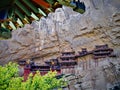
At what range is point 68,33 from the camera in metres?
13.0

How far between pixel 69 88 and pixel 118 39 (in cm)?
361

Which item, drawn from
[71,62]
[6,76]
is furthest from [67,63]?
[6,76]

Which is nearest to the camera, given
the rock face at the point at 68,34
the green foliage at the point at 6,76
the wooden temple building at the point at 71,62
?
the green foliage at the point at 6,76

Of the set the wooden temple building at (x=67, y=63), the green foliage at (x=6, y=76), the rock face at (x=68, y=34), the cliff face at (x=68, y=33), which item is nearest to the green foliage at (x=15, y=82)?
the green foliage at (x=6, y=76)

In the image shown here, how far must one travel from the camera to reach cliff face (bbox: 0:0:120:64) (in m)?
12.4

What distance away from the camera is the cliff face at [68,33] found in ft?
40.7

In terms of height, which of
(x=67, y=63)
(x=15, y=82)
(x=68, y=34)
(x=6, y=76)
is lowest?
(x=15, y=82)

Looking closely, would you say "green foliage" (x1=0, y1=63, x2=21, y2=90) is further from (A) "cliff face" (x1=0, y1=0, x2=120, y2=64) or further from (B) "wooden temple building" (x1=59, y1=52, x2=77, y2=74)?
(A) "cliff face" (x1=0, y1=0, x2=120, y2=64)

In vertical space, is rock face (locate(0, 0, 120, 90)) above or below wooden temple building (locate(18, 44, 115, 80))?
above

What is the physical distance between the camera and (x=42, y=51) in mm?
13531

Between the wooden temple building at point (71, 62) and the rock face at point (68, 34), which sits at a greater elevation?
the rock face at point (68, 34)

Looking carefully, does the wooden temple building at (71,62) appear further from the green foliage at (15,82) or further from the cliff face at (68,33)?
the green foliage at (15,82)

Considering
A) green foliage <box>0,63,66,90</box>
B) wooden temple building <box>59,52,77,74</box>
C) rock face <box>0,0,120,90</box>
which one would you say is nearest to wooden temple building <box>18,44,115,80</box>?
wooden temple building <box>59,52,77,74</box>

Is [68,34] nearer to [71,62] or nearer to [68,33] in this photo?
[68,33]
